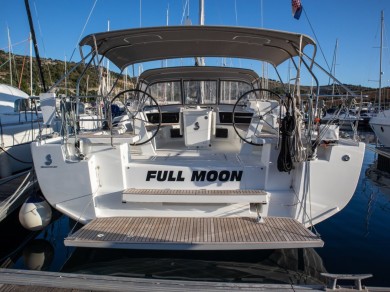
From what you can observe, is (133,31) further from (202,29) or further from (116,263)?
(116,263)

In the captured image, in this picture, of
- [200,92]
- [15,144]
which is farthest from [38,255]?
[15,144]

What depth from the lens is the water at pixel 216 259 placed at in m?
4.29

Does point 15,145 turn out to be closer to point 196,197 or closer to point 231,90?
point 231,90

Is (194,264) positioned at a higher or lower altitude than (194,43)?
lower

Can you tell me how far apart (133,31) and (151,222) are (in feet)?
8.77

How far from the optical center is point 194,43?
19.1 feet

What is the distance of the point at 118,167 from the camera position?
15.3 ft

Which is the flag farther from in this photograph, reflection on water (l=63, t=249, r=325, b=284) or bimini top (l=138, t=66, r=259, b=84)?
reflection on water (l=63, t=249, r=325, b=284)

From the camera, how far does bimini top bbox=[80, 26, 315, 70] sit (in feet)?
16.2

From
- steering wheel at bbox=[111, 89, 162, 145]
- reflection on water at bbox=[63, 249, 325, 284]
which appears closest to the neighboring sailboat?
steering wheel at bbox=[111, 89, 162, 145]

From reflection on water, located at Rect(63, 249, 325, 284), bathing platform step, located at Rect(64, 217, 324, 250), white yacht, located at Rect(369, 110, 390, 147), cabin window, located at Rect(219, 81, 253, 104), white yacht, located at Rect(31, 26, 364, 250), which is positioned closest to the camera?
bathing platform step, located at Rect(64, 217, 324, 250)

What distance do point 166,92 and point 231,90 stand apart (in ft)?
4.87

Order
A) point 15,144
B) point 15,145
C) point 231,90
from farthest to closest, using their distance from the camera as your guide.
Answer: point 15,144
point 15,145
point 231,90

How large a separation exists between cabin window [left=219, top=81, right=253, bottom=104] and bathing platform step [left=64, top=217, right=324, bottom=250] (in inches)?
153
